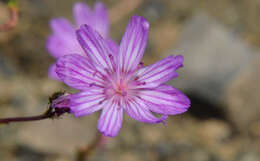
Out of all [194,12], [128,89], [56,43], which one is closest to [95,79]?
[128,89]

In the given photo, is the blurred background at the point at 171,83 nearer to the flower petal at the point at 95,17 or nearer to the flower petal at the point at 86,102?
the flower petal at the point at 95,17

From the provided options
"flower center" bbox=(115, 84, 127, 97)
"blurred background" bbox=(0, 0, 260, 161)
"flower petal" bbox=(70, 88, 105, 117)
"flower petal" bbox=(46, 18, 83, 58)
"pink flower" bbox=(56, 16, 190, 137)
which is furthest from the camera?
"blurred background" bbox=(0, 0, 260, 161)

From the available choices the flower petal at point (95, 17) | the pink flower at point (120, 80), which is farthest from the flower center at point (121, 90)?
the flower petal at point (95, 17)

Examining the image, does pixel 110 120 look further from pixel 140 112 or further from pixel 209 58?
pixel 209 58

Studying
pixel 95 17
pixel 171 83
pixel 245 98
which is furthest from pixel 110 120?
pixel 245 98

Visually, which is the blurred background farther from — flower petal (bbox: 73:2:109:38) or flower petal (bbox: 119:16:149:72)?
flower petal (bbox: 119:16:149:72)

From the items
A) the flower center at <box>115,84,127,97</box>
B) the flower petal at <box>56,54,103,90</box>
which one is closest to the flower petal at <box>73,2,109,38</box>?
the flower center at <box>115,84,127,97</box>

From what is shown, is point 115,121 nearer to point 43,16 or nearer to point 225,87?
point 225,87
